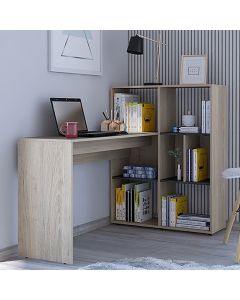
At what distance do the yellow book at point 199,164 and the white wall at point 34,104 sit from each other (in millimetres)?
803

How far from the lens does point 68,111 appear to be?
365cm

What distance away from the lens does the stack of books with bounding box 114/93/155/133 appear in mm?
4221

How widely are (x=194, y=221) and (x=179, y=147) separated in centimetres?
70

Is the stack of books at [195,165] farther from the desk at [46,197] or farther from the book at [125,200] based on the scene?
the desk at [46,197]

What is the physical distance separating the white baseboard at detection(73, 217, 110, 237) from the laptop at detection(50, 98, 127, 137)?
2.64 ft

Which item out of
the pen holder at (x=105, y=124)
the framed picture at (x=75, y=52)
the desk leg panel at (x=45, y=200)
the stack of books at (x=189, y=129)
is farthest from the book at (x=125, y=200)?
the desk leg panel at (x=45, y=200)

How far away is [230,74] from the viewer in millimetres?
4156

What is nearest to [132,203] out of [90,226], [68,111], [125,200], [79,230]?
[125,200]

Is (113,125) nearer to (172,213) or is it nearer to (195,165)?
(195,165)

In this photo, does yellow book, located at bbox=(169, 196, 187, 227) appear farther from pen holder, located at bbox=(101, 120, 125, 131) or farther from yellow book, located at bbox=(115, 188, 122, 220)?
pen holder, located at bbox=(101, 120, 125, 131)

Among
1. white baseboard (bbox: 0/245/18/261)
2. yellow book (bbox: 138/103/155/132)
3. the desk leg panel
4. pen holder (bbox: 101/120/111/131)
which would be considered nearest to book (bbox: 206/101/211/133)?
yellow book (bbox: 138/103/155/132)
